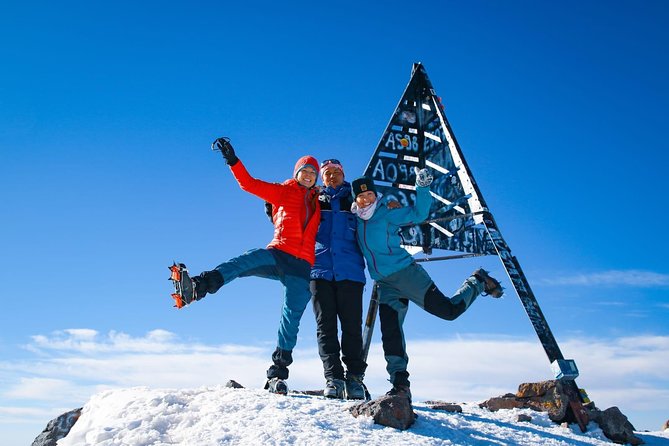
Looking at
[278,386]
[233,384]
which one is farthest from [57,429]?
[278,386]

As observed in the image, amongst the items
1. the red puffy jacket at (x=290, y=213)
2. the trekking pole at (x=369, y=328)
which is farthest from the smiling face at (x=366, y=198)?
the trekking pole at (x=369, y=328)

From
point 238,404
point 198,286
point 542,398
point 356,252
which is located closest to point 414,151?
point 356,252

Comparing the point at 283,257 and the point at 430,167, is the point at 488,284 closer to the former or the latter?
the point at 283,257

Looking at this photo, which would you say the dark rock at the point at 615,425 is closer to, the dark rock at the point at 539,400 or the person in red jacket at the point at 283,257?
the dark rock at the point at 539,400

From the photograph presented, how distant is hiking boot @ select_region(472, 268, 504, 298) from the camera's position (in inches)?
231

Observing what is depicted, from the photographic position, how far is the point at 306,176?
5812 millimetres

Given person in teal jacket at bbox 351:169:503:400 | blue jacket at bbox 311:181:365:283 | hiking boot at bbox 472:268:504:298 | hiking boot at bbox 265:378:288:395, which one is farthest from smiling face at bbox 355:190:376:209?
hiking boot at bbox 265:378:288:395

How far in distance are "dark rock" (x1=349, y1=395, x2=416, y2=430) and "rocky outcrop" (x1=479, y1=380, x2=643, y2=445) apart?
2.03 meters

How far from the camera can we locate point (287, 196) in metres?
5.59

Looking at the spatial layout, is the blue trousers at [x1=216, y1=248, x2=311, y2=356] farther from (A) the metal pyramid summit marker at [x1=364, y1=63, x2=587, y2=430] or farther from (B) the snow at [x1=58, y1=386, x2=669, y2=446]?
(A) the metal pyramid summit marker at [x1=364, y1=63, x2=587, y2=430]

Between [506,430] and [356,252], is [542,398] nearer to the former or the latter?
[506,430]

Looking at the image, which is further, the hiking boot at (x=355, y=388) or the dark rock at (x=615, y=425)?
the dark rock at (x=615, y=425)

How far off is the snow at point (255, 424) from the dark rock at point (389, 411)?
0.17 ft

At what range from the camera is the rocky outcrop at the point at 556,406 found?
211 inches
